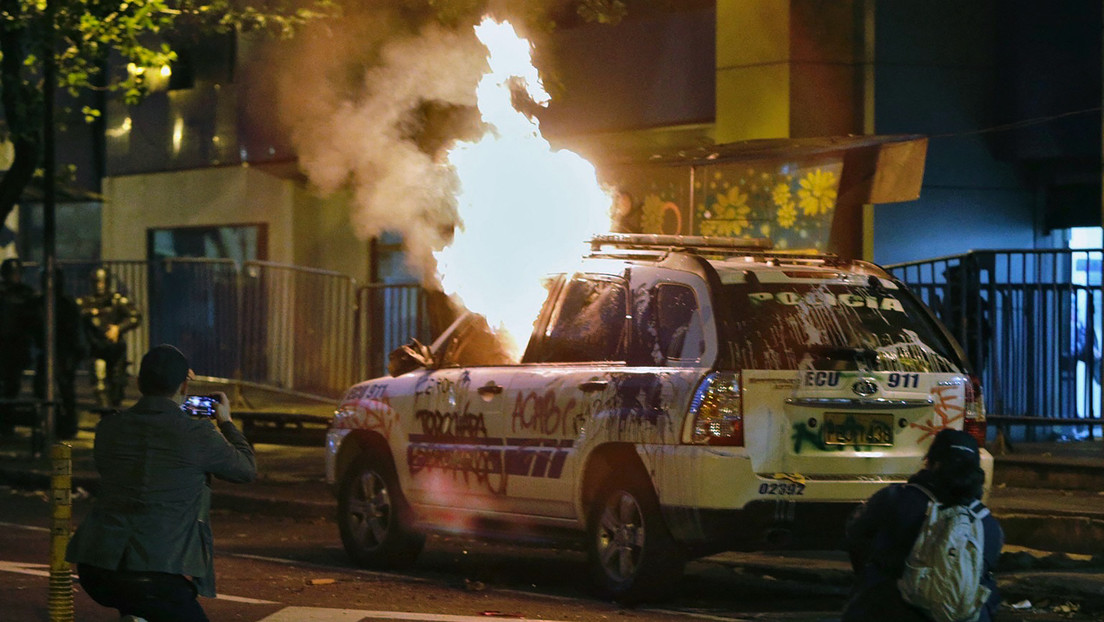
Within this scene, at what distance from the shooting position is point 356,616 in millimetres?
8195

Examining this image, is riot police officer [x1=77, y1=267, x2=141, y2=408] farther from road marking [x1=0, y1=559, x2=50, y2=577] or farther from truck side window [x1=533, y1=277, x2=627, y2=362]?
truck side window [x1=533, y1=277, x2=627, y2=362]

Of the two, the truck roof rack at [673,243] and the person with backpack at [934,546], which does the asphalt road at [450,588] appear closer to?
the truck roof rack at [673,243]

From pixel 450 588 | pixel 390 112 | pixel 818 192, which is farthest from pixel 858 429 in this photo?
pixel 390 112

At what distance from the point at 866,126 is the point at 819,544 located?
328 inches

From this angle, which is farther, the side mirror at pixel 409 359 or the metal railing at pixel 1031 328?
the metal railing at pixel 1031 328

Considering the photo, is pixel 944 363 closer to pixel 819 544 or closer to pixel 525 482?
pixel 819 544

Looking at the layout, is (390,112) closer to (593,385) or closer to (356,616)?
(593,385)

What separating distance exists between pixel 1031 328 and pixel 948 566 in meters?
9.11

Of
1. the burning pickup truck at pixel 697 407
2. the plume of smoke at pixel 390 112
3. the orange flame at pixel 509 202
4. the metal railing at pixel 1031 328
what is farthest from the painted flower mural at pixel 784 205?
the burning pickup truck at pixel 697 407

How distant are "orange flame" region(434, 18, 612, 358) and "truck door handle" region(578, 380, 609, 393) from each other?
122 cm

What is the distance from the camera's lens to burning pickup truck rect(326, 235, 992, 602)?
7.82 metres

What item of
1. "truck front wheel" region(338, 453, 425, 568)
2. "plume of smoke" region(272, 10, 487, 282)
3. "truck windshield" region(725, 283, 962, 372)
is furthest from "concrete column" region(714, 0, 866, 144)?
"truck windshield" region(725, 283, 962, 372)

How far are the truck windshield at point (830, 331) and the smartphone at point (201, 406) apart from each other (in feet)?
9.88

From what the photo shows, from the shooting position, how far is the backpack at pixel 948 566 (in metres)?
4.78
